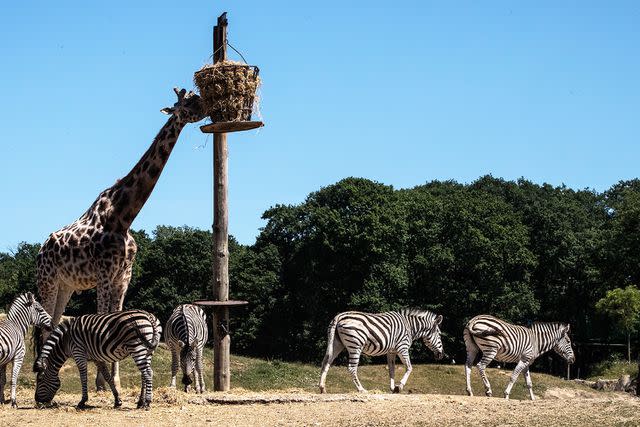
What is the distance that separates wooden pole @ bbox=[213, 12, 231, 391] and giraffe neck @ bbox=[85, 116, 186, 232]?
100 centimetres

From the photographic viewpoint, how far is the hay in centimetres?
1817

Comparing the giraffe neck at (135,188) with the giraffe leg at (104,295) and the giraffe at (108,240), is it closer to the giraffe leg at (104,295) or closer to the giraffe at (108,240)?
the giraffe at (108,240)

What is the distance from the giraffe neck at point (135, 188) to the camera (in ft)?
60.7

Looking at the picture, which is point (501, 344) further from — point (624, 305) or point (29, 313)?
point (624, 305)

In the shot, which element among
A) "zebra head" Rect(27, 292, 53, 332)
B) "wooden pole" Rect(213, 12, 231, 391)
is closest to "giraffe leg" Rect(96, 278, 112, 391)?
"zebra head" Rect(27, 292, 53, 332)

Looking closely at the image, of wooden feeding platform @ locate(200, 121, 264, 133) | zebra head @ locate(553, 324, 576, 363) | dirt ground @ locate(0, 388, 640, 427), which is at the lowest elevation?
dirt ground @ locate(0, 388, 640, 427)

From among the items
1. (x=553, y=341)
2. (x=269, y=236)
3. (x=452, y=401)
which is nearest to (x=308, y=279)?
(x=269, y=236)

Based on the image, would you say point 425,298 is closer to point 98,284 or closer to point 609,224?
point 609,224

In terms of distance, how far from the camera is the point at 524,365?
20.7 m

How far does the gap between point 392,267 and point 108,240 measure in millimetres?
38809

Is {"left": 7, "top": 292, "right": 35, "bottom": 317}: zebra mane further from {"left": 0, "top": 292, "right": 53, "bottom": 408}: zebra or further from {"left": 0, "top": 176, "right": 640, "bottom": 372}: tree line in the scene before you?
{"left": 0, "top": 176, "right": 640, "bottom": 372}: tree line

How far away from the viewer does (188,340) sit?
58.8ft

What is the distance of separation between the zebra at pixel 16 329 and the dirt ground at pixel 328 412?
27.0 inches

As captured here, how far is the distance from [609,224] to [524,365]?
53.1 m
